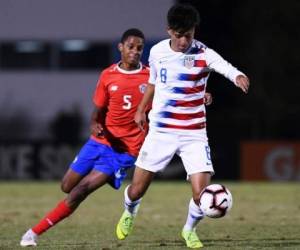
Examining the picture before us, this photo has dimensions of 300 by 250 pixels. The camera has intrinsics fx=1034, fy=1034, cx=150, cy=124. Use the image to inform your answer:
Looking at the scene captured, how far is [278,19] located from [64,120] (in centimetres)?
1095

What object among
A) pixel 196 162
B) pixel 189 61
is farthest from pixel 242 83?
pixel 196 162

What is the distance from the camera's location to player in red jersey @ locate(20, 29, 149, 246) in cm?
1056

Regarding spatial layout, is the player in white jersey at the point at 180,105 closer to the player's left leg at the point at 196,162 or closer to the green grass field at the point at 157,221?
the player's left leg at the point at 196,162

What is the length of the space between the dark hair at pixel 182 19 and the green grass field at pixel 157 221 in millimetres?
2120

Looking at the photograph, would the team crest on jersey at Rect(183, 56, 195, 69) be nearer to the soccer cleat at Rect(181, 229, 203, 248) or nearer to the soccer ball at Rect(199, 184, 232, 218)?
the soccer ball at Rect(199, 184, 232, 218)

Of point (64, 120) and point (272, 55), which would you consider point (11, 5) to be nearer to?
point (64, 120)

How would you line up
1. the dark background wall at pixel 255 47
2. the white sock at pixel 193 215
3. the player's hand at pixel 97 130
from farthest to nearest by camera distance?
the dark background wall at pixel 255 47, the player's hand at pixel 97 130, the white sock at pixel 193 215

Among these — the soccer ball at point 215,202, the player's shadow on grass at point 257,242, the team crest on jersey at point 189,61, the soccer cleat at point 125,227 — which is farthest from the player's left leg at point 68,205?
the team crest on jersey at point 189,61

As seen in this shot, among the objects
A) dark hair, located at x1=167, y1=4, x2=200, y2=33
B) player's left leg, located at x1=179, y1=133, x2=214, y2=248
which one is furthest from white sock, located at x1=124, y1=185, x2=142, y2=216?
dark hair, located at x1=167, y1=4, x2=200, y2=33

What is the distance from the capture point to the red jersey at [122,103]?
10695 mm

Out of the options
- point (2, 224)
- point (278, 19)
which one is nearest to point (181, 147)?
point (2, 224)

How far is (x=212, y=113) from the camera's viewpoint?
35438 mm

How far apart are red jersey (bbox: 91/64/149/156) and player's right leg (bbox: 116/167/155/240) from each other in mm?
609

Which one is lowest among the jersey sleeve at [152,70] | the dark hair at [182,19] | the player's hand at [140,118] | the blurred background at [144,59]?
the blurred background at [144,59]
